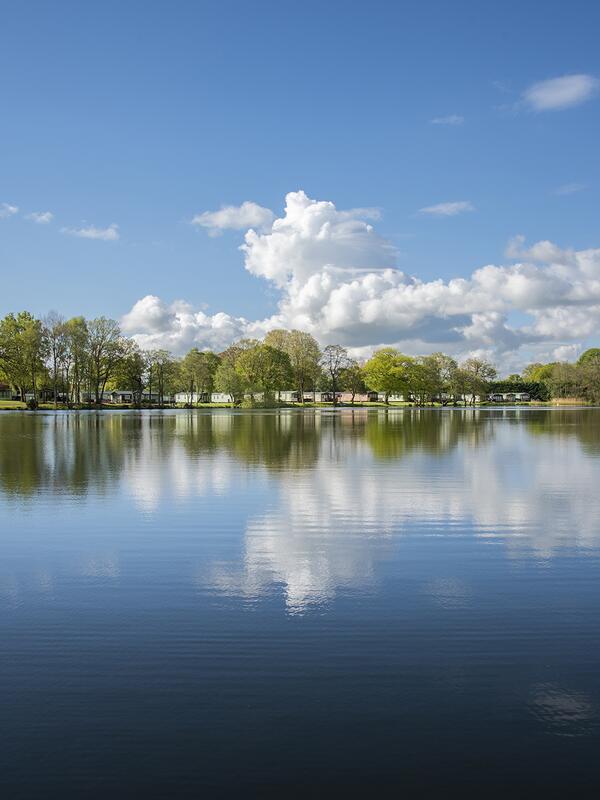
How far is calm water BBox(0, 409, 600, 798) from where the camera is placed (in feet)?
14.8

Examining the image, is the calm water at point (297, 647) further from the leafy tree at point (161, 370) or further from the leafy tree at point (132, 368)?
the leafy tree at point (161, 370)

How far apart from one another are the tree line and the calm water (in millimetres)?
100286

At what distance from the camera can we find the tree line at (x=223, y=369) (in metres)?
111

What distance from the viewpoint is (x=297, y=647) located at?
6480 mm

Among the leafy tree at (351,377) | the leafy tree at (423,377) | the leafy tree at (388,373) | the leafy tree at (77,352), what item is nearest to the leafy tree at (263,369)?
the leafy tree at (77,352)

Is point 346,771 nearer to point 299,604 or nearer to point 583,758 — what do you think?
point 583,758

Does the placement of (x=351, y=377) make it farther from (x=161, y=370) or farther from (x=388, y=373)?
(x=161, y=370)

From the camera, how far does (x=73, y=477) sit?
20.0 metres

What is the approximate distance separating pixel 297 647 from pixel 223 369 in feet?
367

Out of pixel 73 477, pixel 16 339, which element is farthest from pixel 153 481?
pixel 16 339

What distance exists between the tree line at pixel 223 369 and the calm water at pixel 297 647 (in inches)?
3948

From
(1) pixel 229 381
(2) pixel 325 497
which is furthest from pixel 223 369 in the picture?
(2) pixel 325 497

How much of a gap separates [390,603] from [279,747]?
3481mm

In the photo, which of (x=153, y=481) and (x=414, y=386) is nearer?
(x=153, y=481)
